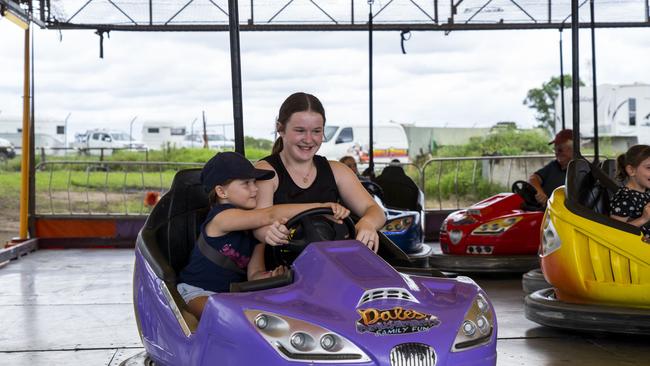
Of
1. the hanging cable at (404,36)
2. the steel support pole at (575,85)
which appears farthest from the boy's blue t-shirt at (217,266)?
the hanging cable at (404,36)

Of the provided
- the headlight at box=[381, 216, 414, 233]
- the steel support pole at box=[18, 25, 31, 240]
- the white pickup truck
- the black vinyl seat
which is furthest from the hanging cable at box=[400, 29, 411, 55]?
the white pickup truck

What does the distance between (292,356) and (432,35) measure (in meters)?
6.36

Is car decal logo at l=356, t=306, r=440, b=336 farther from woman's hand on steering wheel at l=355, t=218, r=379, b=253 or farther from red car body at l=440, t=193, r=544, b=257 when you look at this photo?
red car body at l=440, t=193, r=544, b=257

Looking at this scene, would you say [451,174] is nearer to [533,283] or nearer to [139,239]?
[533,283]

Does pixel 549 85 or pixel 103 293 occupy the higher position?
pixel 549 85

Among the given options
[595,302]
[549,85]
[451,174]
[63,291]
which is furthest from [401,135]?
[595,302]

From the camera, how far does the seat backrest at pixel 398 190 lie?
610 centimetres

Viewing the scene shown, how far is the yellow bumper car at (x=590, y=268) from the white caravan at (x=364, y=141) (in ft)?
43.7

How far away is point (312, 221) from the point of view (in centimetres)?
248

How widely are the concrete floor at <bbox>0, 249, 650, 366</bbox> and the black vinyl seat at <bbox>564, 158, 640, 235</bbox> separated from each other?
0.53 meters

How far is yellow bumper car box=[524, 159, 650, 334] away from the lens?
3547mm

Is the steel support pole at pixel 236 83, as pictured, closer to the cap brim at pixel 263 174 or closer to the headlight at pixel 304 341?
the cap brim at pixel 263 174

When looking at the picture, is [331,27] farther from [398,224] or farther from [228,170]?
[228,170]

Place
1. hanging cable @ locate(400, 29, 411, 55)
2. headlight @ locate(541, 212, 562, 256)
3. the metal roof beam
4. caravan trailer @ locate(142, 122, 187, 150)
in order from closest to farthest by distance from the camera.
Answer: headlight @ locate(541, 212, 562, 256) → the metal roof beam → hanging cable @ locate(400, 29, 411, 55) → caravan trailer @ locate(142, 122, 187, 150)
